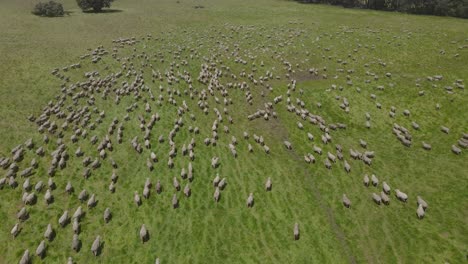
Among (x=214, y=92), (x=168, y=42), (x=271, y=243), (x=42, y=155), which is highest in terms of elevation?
(x=168, y=42)

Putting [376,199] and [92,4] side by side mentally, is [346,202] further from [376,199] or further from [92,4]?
[92,4]

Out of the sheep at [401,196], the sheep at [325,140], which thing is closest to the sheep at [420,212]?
the sheep at [401,196]

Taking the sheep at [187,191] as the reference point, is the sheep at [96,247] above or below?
below

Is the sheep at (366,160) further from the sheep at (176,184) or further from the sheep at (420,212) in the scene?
the sheep at (176,184)

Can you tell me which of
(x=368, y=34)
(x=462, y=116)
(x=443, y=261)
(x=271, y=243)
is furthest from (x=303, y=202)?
(x=368, y=34)

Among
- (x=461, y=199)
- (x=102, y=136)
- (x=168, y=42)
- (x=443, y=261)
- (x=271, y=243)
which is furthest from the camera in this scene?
(x=168, y=42)

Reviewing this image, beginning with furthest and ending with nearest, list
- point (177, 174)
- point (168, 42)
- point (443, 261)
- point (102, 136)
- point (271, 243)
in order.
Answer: point (168, 42), point (102, 136), point (177, 174), point (271, 243), point (443, 261)

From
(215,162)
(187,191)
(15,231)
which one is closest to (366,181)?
(215,162)

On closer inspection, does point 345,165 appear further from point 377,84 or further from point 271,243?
point 377,84

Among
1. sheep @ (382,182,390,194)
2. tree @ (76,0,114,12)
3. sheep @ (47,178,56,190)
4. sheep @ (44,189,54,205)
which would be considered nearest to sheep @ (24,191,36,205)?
sheep @ (44,189,54,205)
